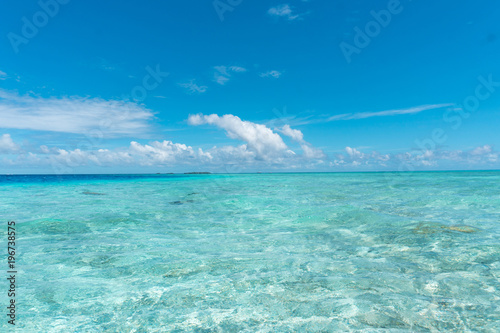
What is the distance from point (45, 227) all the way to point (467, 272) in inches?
646

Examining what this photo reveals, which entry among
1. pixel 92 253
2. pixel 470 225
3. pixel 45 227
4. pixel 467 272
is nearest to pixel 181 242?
pixel 92 253

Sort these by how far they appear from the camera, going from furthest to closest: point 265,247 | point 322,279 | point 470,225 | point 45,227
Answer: point 45,227, point 470,225, point 265,247, point 322,279

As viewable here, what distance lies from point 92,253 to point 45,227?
5.93m

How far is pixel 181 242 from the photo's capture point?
413 inches

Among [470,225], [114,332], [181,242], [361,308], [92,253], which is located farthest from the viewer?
[470,225]

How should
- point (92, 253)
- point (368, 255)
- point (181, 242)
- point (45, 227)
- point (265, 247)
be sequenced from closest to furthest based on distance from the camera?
point (368, 255)
point (92, 253)
point (265, 247)
point (181, 242)
point (45, 227)

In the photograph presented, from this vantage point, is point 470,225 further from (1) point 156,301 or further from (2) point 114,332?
(2) point 114,332

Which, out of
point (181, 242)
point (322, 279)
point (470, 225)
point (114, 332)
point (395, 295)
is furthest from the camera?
point (470, 225)

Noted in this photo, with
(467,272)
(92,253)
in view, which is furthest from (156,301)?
(467,272)

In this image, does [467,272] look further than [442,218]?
No

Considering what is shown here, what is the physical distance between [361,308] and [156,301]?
164 inches

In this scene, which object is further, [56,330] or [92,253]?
[92,253]

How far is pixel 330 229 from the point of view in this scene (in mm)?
12305

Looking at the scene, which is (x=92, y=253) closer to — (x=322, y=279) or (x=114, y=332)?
(x=114, y=332)
